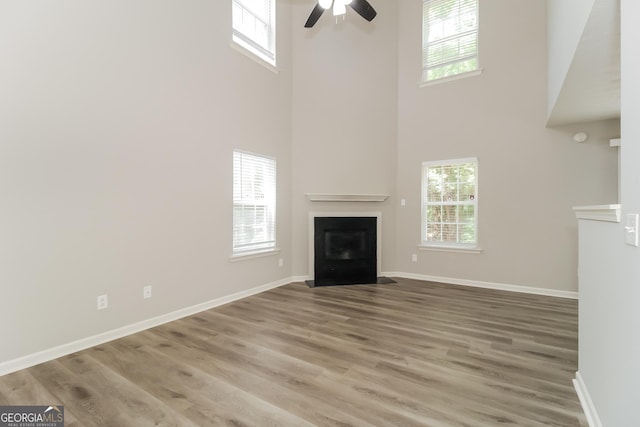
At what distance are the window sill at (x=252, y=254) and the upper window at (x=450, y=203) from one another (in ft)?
8.44

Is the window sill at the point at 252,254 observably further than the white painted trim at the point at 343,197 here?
No

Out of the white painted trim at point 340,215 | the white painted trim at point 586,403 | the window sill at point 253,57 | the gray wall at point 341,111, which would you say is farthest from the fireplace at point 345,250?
the white painted trim at point 586,403

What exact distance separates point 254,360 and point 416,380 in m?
1.21

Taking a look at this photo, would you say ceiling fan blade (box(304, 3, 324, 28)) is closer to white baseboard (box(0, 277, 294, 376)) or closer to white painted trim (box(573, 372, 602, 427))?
white baseboard (box(0, 277, 294, 376))

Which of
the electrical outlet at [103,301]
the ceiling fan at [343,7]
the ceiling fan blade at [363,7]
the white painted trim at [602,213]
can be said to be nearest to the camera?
the white painted trim at [602,213]

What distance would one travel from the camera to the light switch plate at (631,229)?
1.10 m

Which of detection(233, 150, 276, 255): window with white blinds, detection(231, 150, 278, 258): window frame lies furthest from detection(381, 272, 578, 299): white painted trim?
detection(233, 150, 276, 255): window with white blinds

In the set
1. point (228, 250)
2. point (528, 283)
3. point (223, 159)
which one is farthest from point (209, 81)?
point (528, 283)

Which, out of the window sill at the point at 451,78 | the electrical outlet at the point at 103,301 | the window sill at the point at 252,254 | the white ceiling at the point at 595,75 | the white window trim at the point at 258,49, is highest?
the white window trim at the point at 258,49

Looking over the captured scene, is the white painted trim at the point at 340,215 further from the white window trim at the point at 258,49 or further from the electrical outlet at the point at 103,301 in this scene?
the electrical outlet at the point at 103,301

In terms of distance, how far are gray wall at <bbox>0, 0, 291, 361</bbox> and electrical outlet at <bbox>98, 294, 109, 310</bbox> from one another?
6cm

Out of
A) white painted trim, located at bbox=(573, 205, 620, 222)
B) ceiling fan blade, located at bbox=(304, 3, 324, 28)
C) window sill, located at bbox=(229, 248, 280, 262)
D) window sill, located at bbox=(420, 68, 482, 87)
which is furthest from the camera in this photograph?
window sill, located at bbox=(420, 68, 482, 87)

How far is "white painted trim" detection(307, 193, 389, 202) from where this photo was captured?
494 cm

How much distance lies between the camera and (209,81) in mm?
3596
